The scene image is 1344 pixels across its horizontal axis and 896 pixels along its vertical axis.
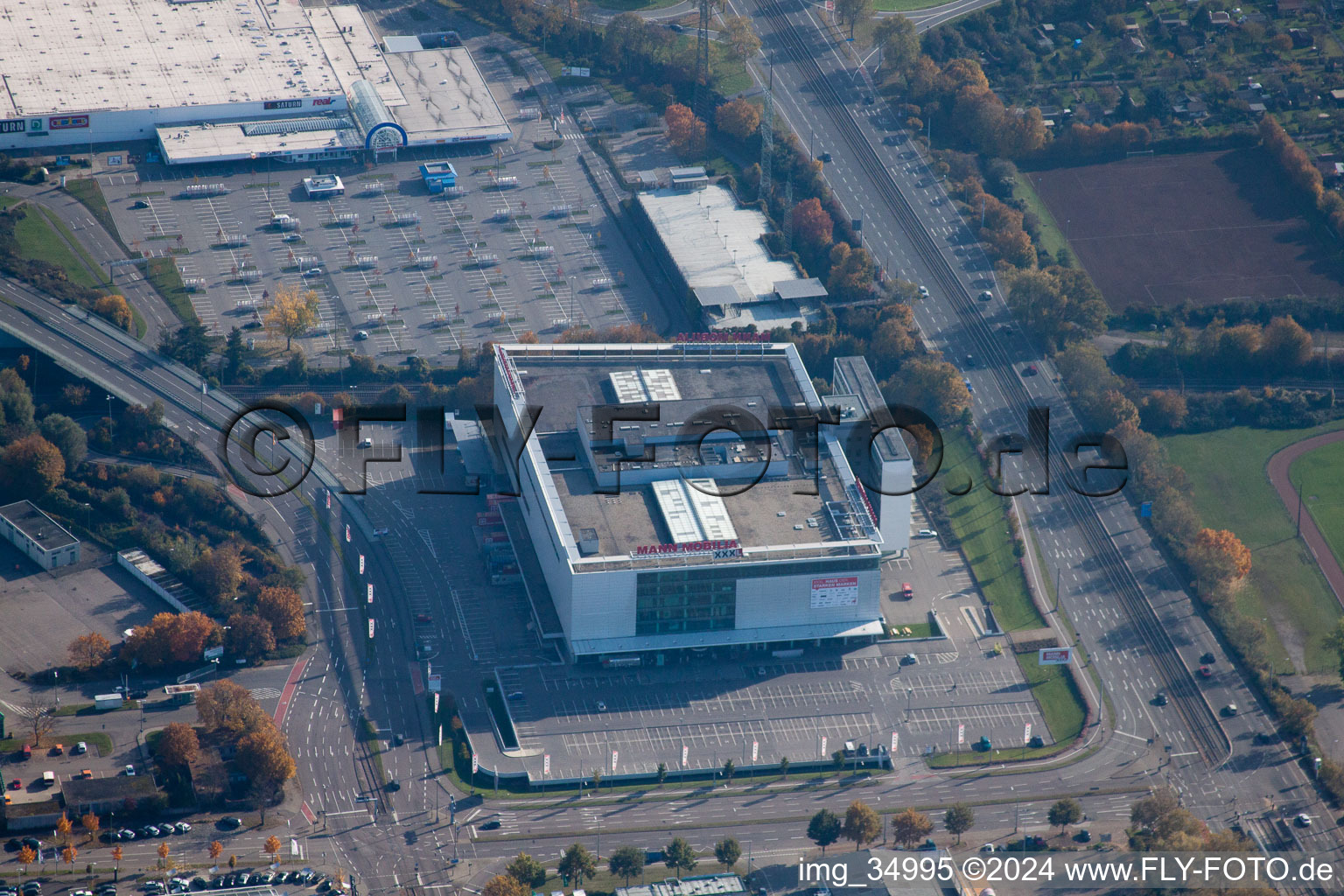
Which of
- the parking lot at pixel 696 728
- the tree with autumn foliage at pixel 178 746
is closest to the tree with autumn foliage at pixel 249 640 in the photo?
the tree with autumn foliage at pixel 178 746

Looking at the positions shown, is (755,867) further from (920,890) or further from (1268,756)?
(1268,756)

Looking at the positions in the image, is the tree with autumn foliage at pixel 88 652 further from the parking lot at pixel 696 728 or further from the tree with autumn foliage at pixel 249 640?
the parking lot at pixel 696 728

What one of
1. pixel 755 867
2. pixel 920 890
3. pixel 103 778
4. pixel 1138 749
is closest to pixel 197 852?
pixel 103 778

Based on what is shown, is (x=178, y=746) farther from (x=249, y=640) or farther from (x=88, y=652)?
(x=249, y=640)

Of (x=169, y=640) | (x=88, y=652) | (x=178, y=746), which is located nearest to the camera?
(x=178, y=746)

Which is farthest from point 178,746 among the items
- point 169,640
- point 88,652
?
point 88,652
